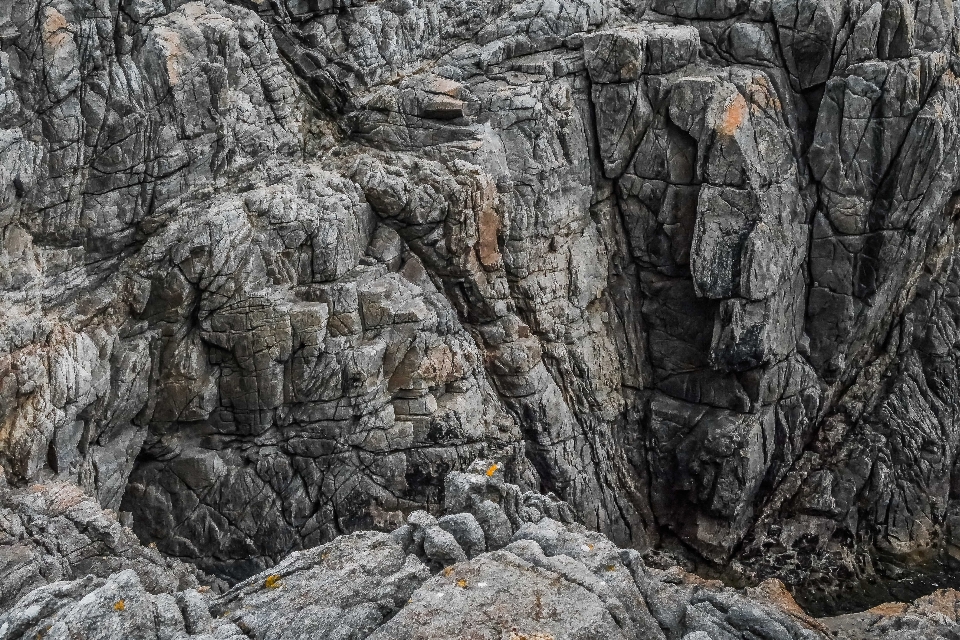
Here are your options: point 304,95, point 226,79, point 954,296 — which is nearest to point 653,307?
point 954,296

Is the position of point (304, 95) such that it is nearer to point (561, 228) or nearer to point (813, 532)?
point (561, 228)

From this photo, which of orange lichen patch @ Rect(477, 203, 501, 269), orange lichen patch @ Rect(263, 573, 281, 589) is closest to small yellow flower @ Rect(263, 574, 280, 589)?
orange lichen patch @ Rect(263, 573, 281, 589)

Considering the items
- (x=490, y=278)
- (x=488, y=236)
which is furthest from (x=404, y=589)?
(x=488, y=236)

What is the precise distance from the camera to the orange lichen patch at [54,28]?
102 ft

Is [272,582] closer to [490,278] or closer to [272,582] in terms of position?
[272,582]

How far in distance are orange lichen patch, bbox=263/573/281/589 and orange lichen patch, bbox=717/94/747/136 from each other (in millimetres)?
26590

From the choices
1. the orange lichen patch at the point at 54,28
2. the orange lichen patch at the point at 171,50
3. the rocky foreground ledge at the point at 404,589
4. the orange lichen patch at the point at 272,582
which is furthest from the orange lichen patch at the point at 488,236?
the orange lichen patch at the point at 272,582

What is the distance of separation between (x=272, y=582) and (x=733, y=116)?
91.0 ft

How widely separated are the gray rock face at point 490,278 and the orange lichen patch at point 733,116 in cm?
7

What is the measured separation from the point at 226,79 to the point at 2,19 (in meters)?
7.68

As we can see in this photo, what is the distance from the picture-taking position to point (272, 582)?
2383cm

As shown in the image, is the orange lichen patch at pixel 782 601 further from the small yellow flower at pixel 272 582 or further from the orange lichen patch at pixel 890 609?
the small yellow flower at pixel 272 582

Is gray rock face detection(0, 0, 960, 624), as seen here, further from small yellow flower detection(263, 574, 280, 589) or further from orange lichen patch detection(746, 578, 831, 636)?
orange lichen patch detection(746, 578, 831, 636)

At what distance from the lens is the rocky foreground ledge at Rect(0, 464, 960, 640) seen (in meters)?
21.5
